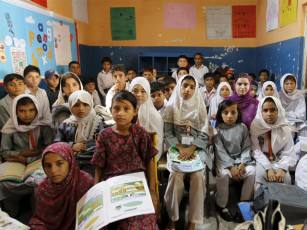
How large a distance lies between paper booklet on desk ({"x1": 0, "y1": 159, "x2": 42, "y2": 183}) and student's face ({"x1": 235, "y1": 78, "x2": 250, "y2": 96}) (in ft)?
7.84

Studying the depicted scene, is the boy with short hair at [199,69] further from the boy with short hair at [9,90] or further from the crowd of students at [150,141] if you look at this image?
the boy with short hair at [9,90]

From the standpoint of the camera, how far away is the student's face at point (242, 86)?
283 centimetres

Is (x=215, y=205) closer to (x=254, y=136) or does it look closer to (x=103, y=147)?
(x=254, y=136)

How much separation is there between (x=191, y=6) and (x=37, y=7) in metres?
3.83

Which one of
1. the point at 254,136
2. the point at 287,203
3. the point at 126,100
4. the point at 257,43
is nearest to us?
the point at 287,203

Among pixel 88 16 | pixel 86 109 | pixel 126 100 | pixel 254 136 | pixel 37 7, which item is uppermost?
pixel 88 16

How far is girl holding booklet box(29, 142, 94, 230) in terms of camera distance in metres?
1.39

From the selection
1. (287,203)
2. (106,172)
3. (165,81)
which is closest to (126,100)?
(106,172)

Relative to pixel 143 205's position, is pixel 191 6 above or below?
above

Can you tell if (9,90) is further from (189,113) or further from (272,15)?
(272,15)

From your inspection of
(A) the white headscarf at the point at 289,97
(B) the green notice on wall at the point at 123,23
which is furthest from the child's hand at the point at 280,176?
(B) the green notice on wall at the point at 123,23

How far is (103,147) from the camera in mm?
1536

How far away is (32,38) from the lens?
140 inches

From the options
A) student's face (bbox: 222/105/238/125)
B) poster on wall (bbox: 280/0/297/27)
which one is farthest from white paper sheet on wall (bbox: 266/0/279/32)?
student's face (bbox: 222/105/238/125)
